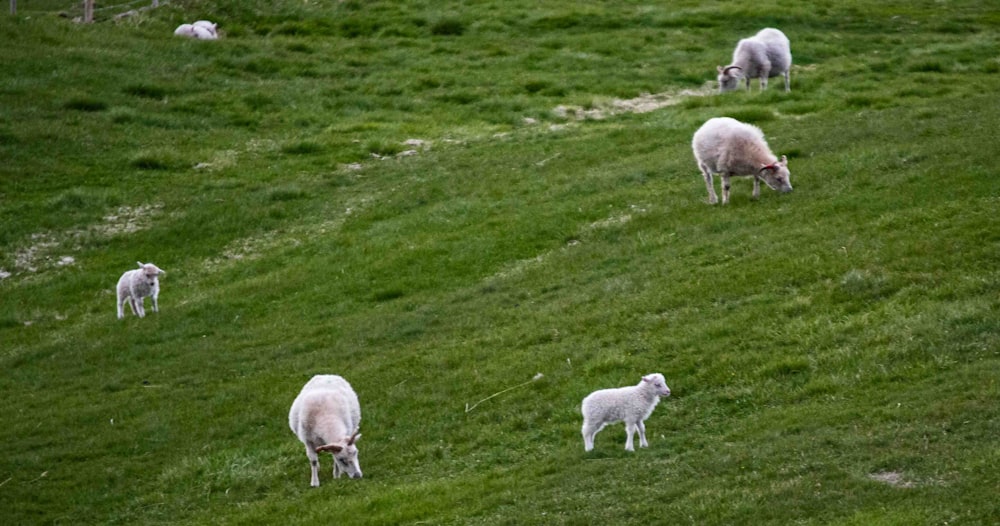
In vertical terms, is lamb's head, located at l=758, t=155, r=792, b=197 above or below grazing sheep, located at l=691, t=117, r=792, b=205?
below

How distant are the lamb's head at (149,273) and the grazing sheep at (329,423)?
9775mm

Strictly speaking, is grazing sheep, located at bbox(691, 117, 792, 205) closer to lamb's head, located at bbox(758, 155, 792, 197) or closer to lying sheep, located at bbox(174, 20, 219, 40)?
lamb's head, located at bbox(758, 155, 792, 197)

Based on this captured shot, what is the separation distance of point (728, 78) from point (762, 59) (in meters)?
1.43

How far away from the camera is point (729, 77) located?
40031 mm

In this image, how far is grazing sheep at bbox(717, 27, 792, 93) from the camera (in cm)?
3906

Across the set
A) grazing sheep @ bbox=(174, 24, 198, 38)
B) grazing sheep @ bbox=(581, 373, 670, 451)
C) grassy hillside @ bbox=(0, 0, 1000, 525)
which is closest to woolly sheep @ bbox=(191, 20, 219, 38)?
grazing sheep @ bbox=(174, 24, 198, 38)

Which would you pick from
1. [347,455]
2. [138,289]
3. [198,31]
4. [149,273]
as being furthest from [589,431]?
[198,31]

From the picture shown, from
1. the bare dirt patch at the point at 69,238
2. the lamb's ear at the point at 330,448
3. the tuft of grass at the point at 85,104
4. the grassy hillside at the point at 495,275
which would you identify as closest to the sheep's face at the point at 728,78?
the grassy hillside at the point at 495,275

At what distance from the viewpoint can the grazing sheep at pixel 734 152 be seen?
25172 mm

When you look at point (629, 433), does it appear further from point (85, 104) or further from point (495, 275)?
point (85, 104)

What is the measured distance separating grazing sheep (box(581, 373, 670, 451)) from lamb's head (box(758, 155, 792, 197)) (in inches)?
433

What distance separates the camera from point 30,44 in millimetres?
44906

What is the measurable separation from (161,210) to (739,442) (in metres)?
22.7

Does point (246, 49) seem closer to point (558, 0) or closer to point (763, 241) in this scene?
point (558, 0)
